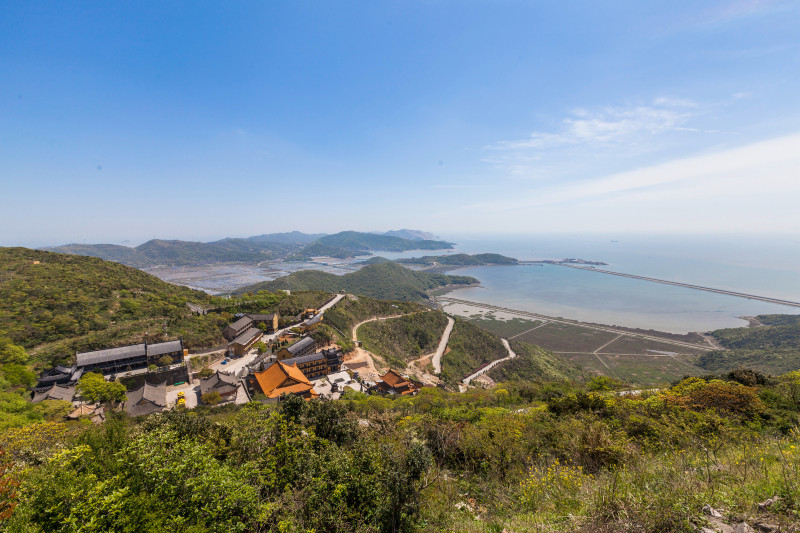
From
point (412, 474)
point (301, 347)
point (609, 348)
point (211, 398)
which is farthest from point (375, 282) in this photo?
point (412, 474)

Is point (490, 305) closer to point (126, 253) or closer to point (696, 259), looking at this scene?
point (696, 259)

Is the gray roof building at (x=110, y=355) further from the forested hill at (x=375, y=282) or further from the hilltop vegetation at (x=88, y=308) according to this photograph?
the forested hill at (x=375, y=282)

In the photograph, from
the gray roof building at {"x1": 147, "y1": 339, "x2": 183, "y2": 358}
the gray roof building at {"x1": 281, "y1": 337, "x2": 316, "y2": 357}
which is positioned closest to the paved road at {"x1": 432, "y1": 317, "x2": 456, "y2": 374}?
the gray roof building at {"x1": 281, "y1": 337, "x2": 316, "y2": 357}

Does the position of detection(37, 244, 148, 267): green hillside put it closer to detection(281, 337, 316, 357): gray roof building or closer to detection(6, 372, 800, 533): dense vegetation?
detection(281, 337, 316, 357): gray roof building

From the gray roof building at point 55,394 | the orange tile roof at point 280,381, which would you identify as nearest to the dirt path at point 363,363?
the orange tile roof at point 280,381

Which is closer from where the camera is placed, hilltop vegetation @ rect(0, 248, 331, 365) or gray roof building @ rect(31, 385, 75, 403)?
gray roof building @ rect(31, 385, 75, 403)

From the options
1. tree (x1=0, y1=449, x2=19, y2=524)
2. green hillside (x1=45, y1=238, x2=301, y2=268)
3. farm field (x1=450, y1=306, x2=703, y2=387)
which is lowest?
farm field (x1=450, y1=306, x2=703, y2=387)

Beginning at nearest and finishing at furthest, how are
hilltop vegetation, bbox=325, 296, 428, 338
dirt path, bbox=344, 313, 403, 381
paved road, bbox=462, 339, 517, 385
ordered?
1. dirt path, bbox=344, 313, 403, 381
2. paved road, bbox=462, 339, 517, 385
3. hilltop vegetation, bbox=325, 296, 428, 338

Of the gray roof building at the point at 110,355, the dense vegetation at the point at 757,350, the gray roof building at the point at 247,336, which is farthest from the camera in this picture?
the dense vegetation at the point at 757,350
